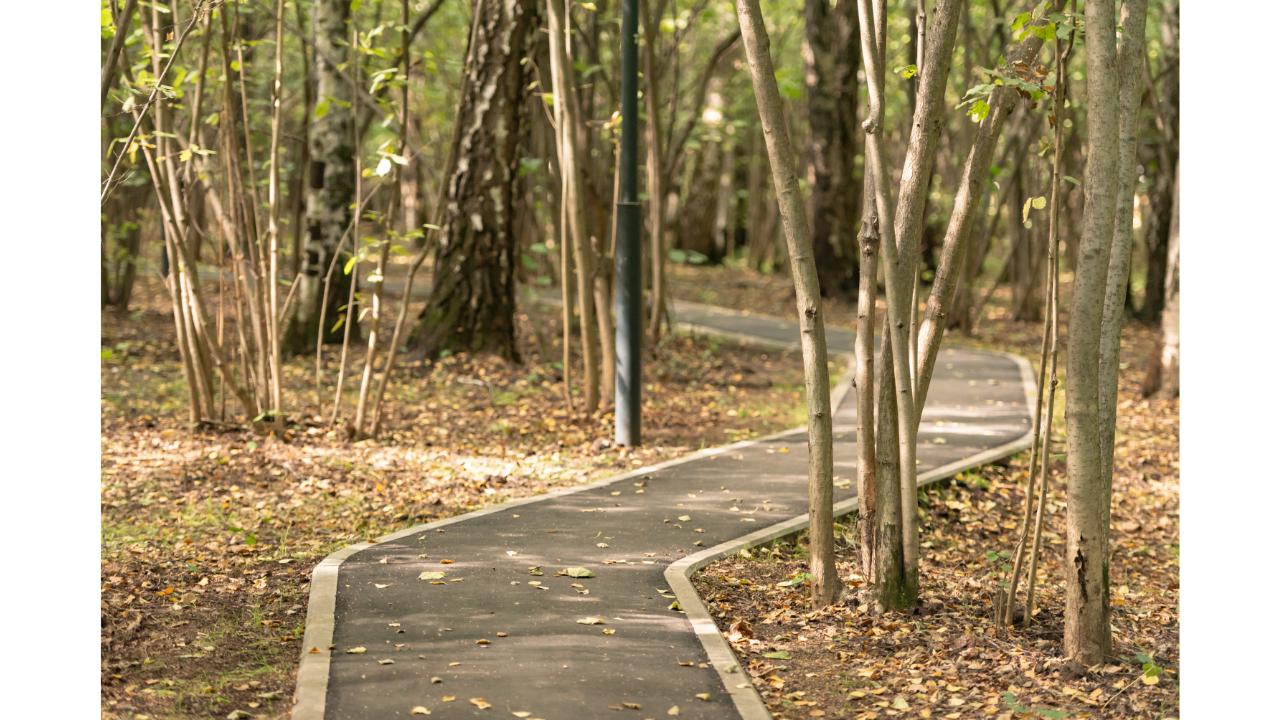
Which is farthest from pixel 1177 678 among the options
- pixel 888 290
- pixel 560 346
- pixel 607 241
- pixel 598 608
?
pixel 560 346

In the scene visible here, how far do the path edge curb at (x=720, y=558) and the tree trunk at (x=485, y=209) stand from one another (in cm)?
564

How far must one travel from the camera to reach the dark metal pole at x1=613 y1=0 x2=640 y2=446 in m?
8.23

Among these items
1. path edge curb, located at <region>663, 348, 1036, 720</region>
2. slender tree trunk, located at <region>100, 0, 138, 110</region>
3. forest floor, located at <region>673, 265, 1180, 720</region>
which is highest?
slender tree trunk, located at <region>100, 0, 138, 110</region>

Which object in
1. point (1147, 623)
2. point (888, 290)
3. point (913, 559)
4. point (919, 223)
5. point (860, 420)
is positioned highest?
point (919, 223)

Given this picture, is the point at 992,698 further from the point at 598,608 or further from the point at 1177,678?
the point at 598,608

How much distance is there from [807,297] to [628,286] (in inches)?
143

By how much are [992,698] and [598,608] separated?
1.75 meters

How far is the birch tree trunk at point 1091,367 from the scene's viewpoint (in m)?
3.92

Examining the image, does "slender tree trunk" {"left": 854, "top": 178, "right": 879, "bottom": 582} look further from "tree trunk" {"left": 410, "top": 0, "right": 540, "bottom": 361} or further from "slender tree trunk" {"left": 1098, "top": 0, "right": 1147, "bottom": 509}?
"tree trunk" {"left": 410, "top": 0, "right": 540, "bottom": 361}

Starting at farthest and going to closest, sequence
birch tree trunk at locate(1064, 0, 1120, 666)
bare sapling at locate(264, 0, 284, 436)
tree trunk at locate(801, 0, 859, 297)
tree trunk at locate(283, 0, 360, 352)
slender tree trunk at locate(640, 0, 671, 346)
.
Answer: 1. tree trunk at locate(801, 0, 859, 297)
2. tree trunk at locate(283, 0, 360, 352)
3. slender tree trunk at locate(640, 0, 671, 346)
4. bare sapling at locate(264, 0, 284, 436)
5. birch tree trunk at locate(1064, 0, 1120, 666)

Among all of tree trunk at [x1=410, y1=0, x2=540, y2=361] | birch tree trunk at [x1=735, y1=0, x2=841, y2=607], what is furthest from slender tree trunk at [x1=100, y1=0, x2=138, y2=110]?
tree trunk at [x1=410, y1=0, x2=540, y2=361]

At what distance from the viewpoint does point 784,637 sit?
477 cm

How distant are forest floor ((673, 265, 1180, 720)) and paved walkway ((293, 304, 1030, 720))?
0.26 metres

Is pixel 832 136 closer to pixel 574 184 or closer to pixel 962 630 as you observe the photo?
pixel 574 184
